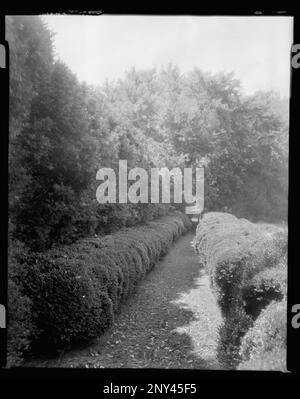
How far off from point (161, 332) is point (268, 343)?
271 centimetres

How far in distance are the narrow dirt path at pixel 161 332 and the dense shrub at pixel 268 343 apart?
1.28 m

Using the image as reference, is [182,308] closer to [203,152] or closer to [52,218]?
[52,218]

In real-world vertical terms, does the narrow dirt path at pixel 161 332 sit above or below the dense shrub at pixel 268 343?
below

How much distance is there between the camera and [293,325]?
10.0 ft

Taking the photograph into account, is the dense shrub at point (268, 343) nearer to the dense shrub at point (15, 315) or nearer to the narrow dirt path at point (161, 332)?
the narrow dirt path at point (161, 332)

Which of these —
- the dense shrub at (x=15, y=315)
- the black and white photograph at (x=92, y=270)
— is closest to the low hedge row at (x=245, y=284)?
the black and white photograph at (x=92, y=270)

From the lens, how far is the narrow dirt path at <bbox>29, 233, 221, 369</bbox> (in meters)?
4.41

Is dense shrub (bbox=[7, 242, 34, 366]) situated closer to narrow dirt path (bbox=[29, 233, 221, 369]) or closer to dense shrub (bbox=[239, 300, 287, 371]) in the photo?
narrow dirt path (bbox=[29, 233, 221, 369])

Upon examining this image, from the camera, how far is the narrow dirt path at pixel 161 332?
14.5ft

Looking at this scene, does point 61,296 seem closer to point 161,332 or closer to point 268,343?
point 161,332

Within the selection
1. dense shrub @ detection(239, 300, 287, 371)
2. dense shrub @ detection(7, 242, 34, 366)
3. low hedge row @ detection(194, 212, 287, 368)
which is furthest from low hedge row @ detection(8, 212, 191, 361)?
dense shrub @ detection(239, 300, 287, 371)

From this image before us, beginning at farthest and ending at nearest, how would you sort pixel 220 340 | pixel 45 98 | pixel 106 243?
1. pixel 106 243
2. pixel 45 98
3. pixel 220 340

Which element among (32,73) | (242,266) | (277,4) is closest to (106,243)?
(242,266)

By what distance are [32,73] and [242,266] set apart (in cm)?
431
